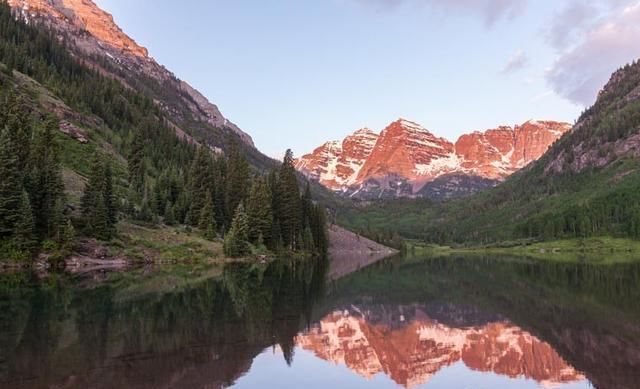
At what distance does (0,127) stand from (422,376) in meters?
107

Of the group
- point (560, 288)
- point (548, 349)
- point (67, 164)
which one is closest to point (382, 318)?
point (548, 349)

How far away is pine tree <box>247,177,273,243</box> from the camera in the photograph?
406 ft

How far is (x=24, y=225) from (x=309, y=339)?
65345 millimetres

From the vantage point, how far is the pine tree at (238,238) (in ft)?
363

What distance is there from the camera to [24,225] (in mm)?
81375

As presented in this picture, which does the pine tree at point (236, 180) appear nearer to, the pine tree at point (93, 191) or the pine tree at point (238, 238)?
the pine tree at point (238, 238)

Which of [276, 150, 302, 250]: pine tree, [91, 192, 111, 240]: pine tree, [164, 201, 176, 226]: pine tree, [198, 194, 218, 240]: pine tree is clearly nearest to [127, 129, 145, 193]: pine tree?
[164, 201, 176, 226]: pine tree

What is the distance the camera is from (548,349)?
29406 mm

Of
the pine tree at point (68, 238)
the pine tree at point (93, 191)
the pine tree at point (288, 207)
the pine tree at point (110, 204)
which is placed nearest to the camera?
the pine tree at point (68, 238)

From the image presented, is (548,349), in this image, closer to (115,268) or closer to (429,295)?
(429,295)

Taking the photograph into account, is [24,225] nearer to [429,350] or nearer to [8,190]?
[8,190]

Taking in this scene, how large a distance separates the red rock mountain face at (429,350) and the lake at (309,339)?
0.10m

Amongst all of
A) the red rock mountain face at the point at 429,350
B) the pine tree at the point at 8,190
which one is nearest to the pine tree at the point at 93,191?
the pine tree at the point at 8,190

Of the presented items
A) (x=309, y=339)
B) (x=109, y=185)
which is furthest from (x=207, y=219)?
(x=309, y=339)
